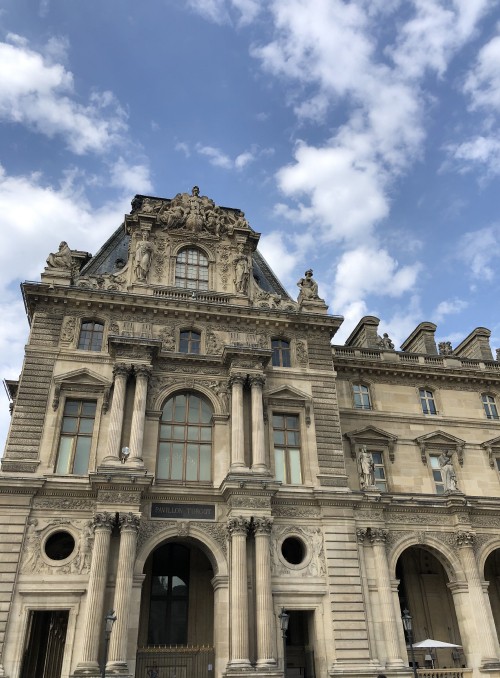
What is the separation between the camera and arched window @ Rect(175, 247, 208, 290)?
32688 millimetres

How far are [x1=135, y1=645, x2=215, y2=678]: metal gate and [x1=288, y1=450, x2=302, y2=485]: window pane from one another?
8.17 m

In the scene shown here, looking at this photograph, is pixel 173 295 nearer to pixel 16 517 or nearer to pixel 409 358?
pixel 16 517

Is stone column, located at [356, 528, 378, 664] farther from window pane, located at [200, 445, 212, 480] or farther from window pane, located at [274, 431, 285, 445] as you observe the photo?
window pane, located at [200, 445, 212, 480]

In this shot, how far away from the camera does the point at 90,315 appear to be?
97.0 feet

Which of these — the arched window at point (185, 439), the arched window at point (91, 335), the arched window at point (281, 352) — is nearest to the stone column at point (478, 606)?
the arched window at point (281, 352)

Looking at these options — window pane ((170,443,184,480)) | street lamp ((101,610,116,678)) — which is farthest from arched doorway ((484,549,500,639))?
street lamp ((101,610,116,678))

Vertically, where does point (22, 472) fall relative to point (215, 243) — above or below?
below

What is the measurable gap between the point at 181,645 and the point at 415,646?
10.5 metres

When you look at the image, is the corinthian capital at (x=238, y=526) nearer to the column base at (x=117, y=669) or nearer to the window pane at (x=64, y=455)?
the column base at (x=117, y=669)

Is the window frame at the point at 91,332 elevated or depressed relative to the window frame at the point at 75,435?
elevated

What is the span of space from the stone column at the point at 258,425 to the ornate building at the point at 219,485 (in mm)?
100

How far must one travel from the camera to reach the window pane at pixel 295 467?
28.2 metres

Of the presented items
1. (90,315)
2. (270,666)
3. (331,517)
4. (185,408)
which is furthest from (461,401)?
(90,315)

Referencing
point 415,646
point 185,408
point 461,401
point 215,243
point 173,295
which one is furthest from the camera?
point 461,401
